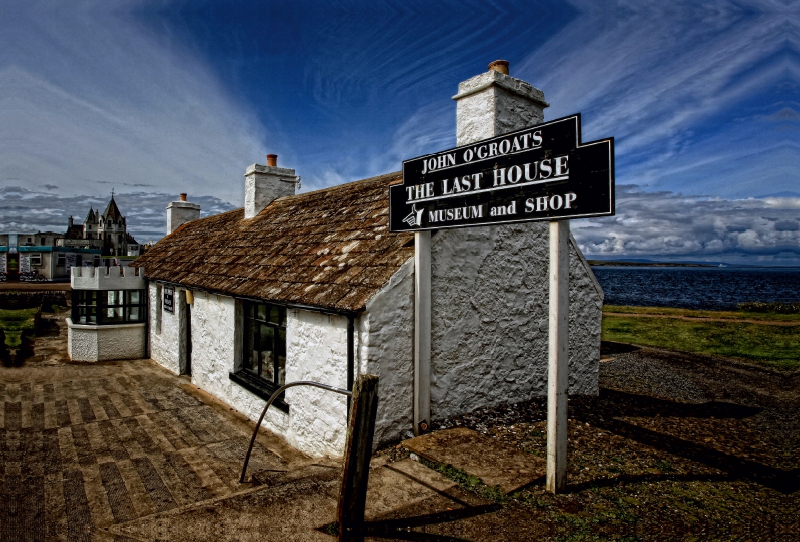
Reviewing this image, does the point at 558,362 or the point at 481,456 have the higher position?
the point at 558,362

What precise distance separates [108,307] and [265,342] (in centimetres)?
829

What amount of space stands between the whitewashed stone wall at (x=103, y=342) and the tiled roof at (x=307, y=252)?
6.69 ft

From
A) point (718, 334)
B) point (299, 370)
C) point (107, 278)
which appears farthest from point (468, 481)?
point (718, 334)

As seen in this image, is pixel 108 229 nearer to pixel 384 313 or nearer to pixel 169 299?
pixel 169 299

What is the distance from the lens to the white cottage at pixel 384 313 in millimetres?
5879

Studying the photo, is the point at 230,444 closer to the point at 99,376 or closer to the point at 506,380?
the point at 506,380

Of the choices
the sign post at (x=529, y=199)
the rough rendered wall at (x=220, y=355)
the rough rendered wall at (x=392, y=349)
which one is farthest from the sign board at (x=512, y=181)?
the rough rendered wall at (x=220, y=355)

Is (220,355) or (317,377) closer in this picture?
(317,377)

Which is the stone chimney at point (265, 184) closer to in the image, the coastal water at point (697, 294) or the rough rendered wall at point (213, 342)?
the rough rendered wall at point (213, 342)

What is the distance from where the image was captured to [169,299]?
12.2 metres

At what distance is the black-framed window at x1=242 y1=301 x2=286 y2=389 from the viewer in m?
7.89

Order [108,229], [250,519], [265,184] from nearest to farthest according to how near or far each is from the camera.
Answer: [250,519]
[265,184]
[108,229]

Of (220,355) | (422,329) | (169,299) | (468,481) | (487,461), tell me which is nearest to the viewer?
(468,481)

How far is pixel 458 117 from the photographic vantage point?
22.9 ft
